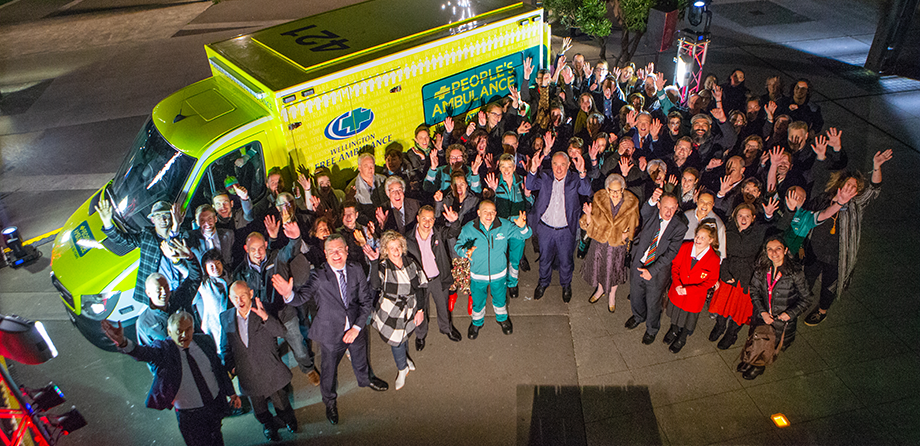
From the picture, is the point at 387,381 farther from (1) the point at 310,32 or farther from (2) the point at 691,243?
(1) the point at 310,32

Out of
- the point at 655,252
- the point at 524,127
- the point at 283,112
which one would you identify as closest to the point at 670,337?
the point at 655,252

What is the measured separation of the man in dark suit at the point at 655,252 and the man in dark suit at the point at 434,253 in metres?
1.96

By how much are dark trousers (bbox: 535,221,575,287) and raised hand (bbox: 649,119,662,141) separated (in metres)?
1.93

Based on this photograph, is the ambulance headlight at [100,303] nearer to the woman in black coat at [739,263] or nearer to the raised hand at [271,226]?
the raised hand at [271,226]

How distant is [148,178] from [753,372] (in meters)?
6.76

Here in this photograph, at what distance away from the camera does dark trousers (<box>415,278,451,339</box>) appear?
5543mm

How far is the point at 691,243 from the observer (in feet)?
16.9

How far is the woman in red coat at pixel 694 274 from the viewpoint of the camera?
16.5 feet

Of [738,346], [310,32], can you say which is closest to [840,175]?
[738,346]

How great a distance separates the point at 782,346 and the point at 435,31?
5.49 meters

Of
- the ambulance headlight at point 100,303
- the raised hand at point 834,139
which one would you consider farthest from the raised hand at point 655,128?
the ambulance headlight at point 100,303

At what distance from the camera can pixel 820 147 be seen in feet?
20.0

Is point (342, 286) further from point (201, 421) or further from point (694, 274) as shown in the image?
point (694, 274)

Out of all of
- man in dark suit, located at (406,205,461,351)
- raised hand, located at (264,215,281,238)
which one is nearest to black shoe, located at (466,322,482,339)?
man in dark suit, located at (406,205,461,351)
